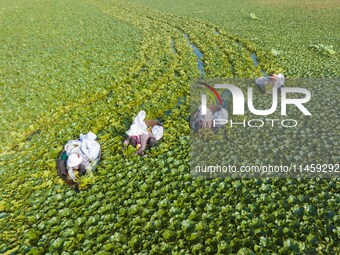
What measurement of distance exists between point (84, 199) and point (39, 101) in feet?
27.3

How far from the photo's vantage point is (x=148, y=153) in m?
10.1

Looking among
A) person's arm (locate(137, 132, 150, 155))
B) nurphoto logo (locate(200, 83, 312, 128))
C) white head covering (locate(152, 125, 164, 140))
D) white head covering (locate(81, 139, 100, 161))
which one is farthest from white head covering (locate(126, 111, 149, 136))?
nurphoto logo (locate(200, 83, 312, 128))

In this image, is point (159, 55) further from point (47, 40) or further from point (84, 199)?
point (84, 199)

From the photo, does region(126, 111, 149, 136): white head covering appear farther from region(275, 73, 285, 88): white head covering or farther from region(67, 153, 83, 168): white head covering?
region(275, 73, 285, 88): white head covering

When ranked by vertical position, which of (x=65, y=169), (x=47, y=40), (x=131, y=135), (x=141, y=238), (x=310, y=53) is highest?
(x=47, y=40)

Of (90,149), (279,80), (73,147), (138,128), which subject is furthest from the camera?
(279,80)

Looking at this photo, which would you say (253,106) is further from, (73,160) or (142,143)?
(73,160)

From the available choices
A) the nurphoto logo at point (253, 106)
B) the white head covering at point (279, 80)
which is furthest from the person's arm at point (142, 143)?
the white head covering at point (279, 80)

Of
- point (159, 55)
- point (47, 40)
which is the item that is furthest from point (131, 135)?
point (47, 40)

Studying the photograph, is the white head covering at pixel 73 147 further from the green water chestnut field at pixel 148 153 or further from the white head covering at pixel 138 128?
the white head covering at pixel 138 128

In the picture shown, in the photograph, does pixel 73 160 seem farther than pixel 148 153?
No

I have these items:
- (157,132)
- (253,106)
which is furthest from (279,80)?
(157,132)

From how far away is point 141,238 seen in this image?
6.89m

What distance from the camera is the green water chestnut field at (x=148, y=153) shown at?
692 centimetres
